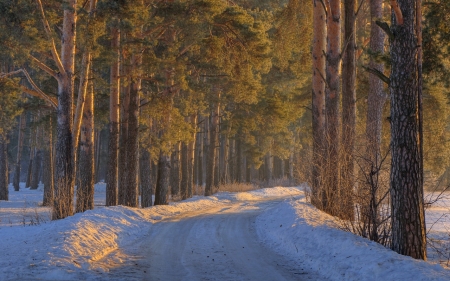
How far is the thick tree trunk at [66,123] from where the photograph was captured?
45.8ft

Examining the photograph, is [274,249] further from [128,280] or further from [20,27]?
[20,27]

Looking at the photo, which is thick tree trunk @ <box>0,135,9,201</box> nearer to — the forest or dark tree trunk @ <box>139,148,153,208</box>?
the forest

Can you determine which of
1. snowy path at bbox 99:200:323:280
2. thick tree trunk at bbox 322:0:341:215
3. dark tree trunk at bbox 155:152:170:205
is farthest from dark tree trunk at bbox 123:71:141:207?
thick tree trunk at bbox 322:0:341:215

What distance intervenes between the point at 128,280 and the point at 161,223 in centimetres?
730

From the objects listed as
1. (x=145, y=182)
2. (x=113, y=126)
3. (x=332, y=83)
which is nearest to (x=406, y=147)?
(x=332, y=83)

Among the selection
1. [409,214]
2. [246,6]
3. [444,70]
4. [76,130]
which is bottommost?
[409,214]

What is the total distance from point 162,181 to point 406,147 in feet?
54.9

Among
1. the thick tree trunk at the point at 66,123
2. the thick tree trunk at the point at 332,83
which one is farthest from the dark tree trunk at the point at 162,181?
the thick tree trunk at the point at 332,83

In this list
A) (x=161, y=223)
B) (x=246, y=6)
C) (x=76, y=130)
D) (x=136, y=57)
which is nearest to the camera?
(x=161, y=223)

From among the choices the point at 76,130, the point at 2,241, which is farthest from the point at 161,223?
the point at 2,241

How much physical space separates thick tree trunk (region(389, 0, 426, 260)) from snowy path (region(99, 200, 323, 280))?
65.9 inches

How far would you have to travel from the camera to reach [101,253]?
9.04 meters

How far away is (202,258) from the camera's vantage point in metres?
8.88

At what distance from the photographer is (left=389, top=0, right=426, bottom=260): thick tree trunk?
7.80 m
